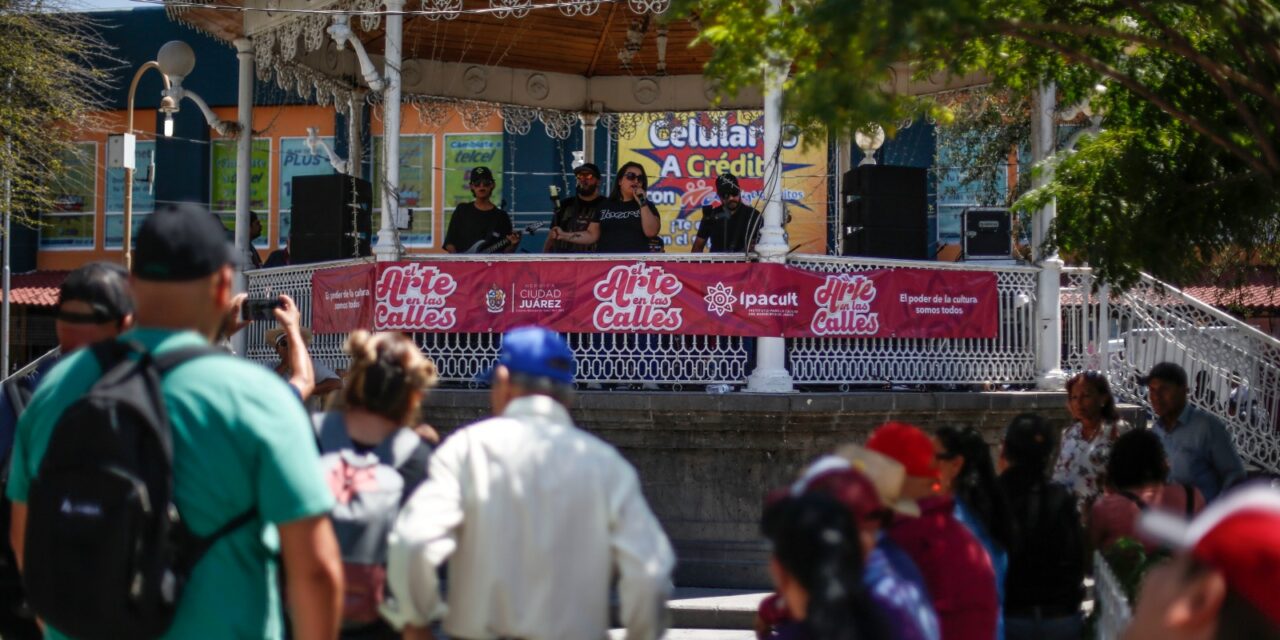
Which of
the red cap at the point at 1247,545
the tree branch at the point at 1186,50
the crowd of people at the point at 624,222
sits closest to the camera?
the red cap at the point at 1247,545

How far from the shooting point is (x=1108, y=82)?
911 centimetres

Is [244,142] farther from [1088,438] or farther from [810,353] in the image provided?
[1088,438]

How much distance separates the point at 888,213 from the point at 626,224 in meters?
2.55

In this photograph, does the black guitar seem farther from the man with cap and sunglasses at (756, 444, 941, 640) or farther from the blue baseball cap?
the man with cap and sunglasses at (756, 444, 941, 640)

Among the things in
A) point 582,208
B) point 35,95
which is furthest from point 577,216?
point 35,95

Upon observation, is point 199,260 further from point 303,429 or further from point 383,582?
point 383,582

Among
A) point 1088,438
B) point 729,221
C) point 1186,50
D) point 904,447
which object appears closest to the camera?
point 904,447

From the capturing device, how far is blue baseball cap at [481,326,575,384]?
4305mm

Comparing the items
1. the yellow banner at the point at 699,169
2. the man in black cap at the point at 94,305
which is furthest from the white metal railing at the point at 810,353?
the yellow banner at the point at 699,169

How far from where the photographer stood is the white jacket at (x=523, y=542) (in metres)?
3.95

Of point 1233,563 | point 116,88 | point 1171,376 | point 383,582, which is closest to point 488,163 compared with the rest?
point 116,88

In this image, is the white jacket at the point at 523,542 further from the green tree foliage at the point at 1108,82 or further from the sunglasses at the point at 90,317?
the green tree foliage at the point at 1108,82

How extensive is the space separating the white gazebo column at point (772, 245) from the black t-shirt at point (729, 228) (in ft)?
0.81

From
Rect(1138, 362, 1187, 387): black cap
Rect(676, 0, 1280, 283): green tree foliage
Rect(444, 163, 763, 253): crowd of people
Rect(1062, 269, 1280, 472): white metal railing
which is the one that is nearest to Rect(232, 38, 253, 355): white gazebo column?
Rect(444, 163, 763, 253): crowd of people
